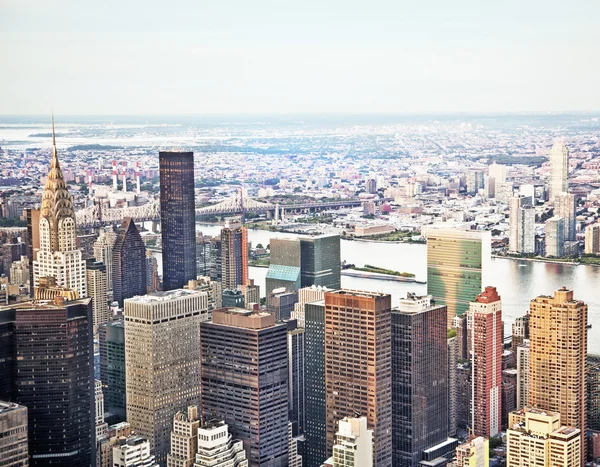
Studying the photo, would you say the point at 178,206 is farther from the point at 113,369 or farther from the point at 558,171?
the point at 558,171

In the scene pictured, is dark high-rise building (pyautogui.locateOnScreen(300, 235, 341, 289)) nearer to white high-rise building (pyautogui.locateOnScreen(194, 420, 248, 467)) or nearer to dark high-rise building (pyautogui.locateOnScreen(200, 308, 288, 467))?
dark high-rise building (pyautogui.locateOnScreen(200, 308, 288, 467))

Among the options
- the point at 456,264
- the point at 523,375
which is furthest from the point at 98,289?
the point at 456,264

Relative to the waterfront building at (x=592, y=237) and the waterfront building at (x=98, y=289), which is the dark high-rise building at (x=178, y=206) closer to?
the waterfront building at (x=98, y=289)

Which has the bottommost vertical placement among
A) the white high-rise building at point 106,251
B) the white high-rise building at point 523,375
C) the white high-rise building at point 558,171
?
the white high-rise building at point 523,375

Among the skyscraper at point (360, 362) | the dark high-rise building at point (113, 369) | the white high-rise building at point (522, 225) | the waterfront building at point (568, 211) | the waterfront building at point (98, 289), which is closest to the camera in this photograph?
the skyscraper at point (360, 362)

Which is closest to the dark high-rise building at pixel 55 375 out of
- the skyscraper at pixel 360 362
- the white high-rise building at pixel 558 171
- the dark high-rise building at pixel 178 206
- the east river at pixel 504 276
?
the skyscraper at pixel 360 362

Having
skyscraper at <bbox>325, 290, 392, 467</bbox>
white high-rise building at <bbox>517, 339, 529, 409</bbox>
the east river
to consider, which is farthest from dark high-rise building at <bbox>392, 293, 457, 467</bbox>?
white high-rise building at <bbox>517, 339, 529, 409</bbox>
